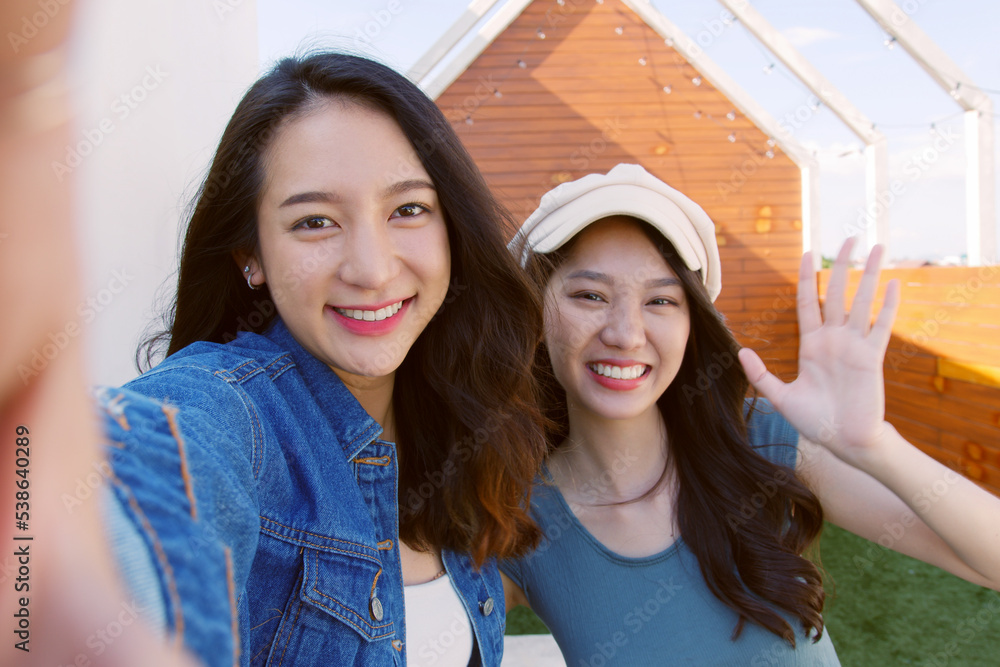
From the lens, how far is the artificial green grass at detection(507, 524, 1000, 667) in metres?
3.42

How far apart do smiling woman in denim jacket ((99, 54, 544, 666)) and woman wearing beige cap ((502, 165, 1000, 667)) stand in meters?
0.28

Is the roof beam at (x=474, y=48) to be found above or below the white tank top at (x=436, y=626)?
above

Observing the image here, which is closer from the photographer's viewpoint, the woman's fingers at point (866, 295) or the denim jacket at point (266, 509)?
the denim jacket at point (266, 509)

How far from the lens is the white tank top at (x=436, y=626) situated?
4.75ft

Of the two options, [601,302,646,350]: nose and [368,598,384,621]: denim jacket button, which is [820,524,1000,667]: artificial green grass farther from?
[368,598,384,621]: denim jacket button

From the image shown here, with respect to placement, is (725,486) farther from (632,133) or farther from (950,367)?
(632,133)

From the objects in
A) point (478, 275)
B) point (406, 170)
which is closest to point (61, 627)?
point (406, 170)

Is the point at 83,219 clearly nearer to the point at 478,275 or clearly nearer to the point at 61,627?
the point at 61,627

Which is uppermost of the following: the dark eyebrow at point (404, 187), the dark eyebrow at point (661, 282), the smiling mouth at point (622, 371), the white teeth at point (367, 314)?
the dark eyebrow at point (404, 187)

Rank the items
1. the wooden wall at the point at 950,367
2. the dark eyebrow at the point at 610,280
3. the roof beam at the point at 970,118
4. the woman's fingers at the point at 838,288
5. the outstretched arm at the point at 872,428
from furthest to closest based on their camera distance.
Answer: the roof beam at the point at 970,118
the wooden wall at the point at 950,367
the dark eyebrow at the point at 610,280
the woman's fingers at the point at 838,288
the outstretched arm at the point at 872,428

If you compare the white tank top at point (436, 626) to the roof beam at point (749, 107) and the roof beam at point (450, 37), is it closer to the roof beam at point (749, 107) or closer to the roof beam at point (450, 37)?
the roof beam at point (450, 37)

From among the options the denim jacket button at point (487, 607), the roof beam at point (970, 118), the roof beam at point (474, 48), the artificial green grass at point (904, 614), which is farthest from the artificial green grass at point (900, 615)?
the roof beam at point (474, 48)

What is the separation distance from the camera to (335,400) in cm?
136

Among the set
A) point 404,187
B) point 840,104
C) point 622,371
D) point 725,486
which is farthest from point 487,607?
point 840,104
